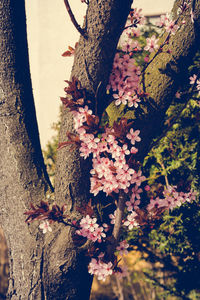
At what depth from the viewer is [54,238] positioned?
1988 mm

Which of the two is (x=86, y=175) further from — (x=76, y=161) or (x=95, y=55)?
(x=95, y=55)

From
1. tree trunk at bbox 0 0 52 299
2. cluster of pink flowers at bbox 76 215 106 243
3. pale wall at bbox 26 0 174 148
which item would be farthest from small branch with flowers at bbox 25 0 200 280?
pale wall at bbox 26 0 174 148

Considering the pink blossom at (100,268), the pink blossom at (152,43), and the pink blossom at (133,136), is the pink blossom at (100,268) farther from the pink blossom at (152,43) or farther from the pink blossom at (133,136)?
the pink blossom at (152,43)

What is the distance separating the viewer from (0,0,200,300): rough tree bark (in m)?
1.85

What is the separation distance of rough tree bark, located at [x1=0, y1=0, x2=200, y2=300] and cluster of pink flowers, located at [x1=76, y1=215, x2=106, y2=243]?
11 cm

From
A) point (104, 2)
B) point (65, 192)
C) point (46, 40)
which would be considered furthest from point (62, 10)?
point (65, 192)

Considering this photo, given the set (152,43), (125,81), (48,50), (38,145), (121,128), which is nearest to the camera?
(121,128)

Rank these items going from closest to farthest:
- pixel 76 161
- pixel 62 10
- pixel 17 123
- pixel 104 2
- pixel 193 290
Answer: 1. pixel 104 2
2. pixel 76 161
3. pixel 17 123
4. pixel 193 290
5. pixel 62 10

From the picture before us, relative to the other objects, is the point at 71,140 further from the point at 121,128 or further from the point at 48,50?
the point at 48,50

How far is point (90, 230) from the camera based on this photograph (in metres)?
1.88

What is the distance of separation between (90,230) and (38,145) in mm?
717

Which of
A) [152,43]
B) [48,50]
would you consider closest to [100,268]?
[152,43]

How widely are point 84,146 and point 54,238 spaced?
67 centimetres

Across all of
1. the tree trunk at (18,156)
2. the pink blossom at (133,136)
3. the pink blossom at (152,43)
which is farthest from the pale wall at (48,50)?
the pink blossom at (133,136)
